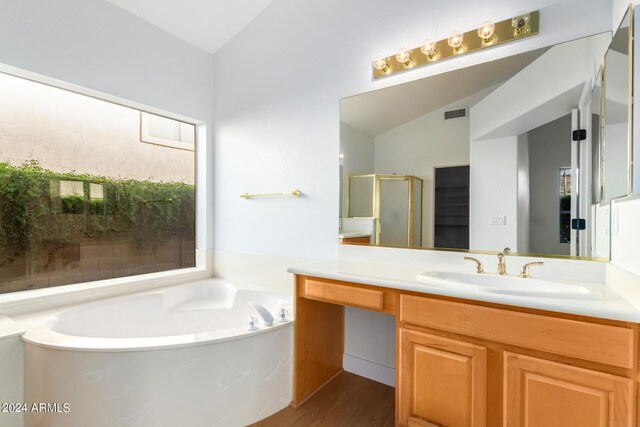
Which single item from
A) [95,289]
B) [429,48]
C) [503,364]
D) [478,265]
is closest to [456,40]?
[429,48]

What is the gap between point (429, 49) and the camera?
1.90 meters

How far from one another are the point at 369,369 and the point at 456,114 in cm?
178

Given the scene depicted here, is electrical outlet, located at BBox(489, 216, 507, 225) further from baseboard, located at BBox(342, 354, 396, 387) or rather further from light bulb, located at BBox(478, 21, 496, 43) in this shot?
baseboard, located at BBox(342, 354, 396, 387)

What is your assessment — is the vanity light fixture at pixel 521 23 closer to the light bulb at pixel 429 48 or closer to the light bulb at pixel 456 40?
the light bulb at pixel 456 40

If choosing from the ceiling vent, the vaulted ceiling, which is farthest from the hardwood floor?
the vaulted ceiling

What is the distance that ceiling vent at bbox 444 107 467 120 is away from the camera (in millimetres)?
1839

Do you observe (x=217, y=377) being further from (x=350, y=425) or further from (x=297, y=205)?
(x=297, y=205)

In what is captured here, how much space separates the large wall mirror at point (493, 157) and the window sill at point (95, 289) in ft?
5.21

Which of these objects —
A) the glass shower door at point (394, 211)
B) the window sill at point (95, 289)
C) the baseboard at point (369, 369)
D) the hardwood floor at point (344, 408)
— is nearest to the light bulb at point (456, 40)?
the glass shower door at point (394, 211)

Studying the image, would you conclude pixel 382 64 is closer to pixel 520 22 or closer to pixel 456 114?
pixel 456 114

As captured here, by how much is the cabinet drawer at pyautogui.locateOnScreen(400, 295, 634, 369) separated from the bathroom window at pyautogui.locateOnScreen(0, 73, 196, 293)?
2321 mm

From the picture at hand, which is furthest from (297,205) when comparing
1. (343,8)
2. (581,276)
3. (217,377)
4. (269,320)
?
(581,276)

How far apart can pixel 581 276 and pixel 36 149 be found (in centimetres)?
332

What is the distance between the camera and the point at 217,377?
167 centimetres
